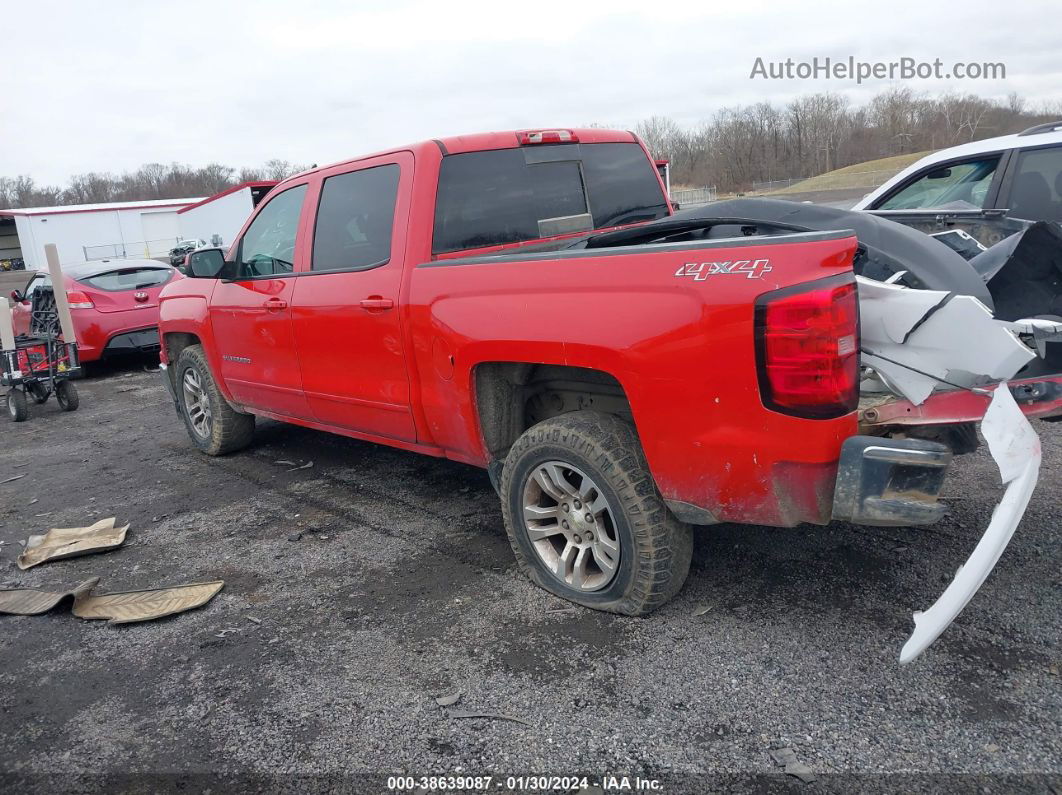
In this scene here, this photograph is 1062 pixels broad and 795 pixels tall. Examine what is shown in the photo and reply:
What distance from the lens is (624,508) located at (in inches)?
120

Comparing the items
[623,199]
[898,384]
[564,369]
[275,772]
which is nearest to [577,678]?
[275,772]

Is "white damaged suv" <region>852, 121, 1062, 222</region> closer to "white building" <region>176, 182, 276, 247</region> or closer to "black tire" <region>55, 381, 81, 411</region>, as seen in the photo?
"black tire" <region>55, 381, 81, 411</region>

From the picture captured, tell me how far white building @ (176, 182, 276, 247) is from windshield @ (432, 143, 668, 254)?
30.8 m

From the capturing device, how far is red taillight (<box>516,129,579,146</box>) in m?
4.20

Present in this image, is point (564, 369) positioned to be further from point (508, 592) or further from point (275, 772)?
point (275, 772)

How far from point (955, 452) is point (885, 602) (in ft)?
2.18

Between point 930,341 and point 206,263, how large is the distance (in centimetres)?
431

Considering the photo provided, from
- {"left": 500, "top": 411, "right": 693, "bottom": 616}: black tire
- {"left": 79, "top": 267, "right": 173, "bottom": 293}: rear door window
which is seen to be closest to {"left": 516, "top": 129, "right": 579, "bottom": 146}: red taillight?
{"left": 500, "top": 411, "right": 693, "bottom": 616}: black tire

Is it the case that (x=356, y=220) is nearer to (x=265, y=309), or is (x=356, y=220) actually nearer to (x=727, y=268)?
(x=265, y=309)

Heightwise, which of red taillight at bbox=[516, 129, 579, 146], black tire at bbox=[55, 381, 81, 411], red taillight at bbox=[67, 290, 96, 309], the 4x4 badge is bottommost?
black tire at bbox=[55, 381, 81, 411]

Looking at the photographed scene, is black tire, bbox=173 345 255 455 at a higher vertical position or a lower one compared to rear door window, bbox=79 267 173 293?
lower

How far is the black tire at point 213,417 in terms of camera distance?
595 cm

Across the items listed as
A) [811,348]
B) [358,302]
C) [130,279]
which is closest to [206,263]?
[358,302]

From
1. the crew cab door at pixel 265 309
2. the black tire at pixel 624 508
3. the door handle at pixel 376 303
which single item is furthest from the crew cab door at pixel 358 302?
the black tire at pixel 624 508
